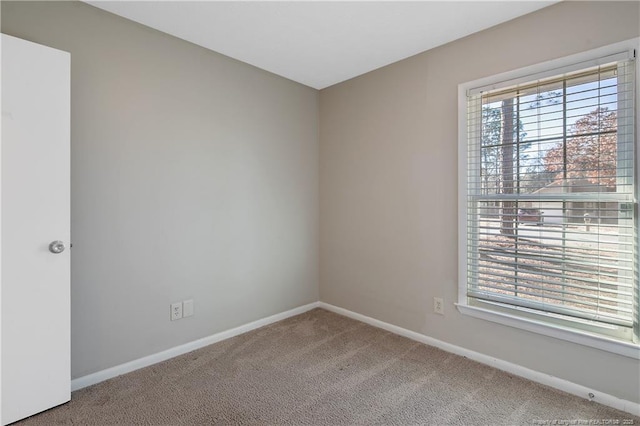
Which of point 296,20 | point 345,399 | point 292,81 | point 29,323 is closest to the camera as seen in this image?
point 29,323

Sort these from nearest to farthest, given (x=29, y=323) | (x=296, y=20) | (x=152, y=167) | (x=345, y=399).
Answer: (x=29, y=323)
(x=345, y=399)
(x=296, y=20)
(x=152, y=167)

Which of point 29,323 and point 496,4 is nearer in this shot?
point 29,323

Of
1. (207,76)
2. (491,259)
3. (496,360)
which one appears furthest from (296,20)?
(496,360)

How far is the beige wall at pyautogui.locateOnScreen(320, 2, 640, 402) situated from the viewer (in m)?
1.91

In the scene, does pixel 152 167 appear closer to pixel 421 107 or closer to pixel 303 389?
pixel 303 389

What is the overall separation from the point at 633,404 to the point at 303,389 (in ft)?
5.85

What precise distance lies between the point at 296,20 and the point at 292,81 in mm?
1049

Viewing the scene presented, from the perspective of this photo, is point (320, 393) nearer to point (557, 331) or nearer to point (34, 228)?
point (557, 331)

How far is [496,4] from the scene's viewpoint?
1.96 m

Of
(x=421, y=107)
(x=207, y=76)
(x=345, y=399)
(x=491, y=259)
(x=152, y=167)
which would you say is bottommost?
(x=345, y=399)

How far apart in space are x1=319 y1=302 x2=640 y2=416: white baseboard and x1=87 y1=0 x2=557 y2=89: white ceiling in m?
2.25

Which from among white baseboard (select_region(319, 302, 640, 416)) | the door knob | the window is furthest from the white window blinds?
the door knob

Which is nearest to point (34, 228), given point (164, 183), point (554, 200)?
point (164, 183)

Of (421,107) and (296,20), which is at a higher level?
(296,20)
